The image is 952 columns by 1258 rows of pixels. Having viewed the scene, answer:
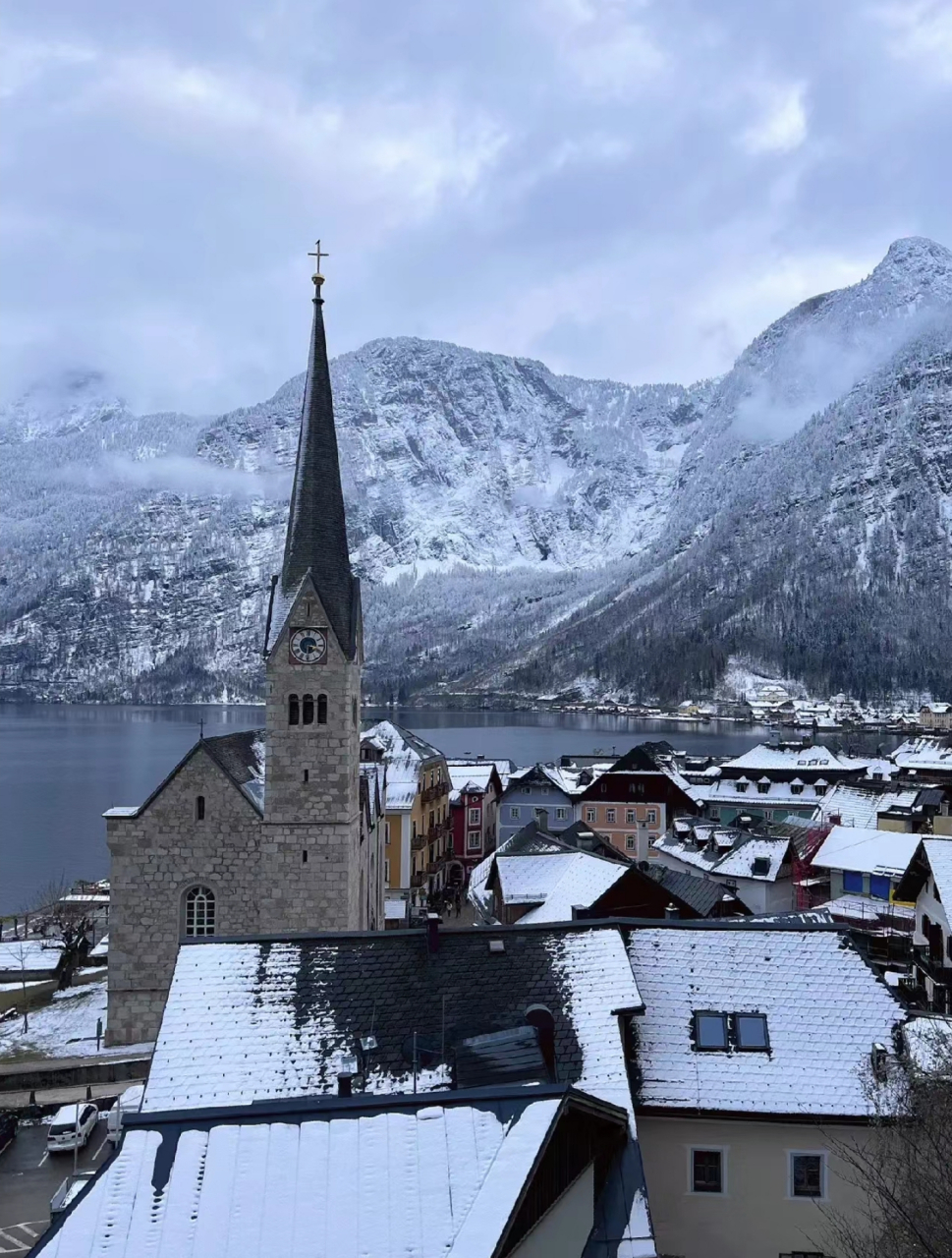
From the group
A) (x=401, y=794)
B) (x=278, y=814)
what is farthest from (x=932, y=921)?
(x=401, y=794)

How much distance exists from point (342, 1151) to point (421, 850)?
50.3m

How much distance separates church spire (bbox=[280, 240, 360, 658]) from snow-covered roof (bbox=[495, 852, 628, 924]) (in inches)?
452

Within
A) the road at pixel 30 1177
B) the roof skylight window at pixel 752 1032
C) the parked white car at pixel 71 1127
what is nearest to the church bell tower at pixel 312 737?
the parked white car at pixel 71 1127

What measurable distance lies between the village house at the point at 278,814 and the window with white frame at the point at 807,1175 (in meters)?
19.6

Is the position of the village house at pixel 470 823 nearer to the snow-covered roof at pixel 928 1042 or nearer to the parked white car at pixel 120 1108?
the parked white car at pixel 120 1108

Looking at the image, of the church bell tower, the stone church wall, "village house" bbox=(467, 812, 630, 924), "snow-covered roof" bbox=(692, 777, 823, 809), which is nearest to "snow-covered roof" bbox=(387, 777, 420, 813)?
"village house" bbox=(467, 812, 630, 924)

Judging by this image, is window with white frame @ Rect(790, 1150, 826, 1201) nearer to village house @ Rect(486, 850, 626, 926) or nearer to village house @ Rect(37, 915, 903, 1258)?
village house @ Rect(37, 915, 903, 1258)

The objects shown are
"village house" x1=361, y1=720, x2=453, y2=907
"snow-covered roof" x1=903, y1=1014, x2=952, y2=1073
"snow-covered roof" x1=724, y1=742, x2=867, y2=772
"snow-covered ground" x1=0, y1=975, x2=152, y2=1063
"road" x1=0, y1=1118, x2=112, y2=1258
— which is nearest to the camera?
"snow-covered roof" x1=903, y1=1014, x2=952, y2=1073

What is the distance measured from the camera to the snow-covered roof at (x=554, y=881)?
122ft

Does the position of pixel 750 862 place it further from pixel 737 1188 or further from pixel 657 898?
pixel 737 1188

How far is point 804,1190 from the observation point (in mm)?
16828

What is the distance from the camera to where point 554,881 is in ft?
132

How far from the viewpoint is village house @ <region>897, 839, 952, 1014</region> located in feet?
103

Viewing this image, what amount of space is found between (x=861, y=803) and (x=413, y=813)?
1093 inches
